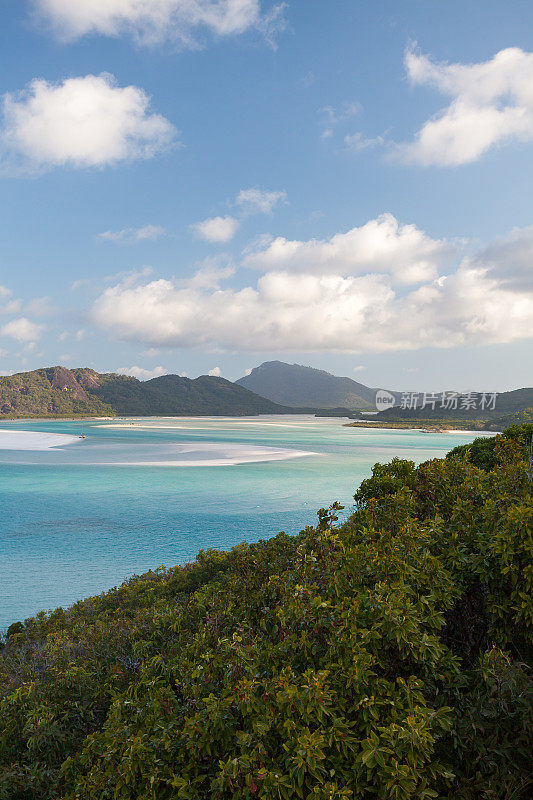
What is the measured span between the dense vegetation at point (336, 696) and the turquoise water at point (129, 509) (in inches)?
561

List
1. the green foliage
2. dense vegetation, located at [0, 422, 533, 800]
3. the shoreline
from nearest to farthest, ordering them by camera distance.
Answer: dense vegetation, located at [0, 422, 533, 800]
the green foliage
the shoreline

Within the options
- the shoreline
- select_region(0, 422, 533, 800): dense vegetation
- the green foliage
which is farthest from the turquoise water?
the shoreline

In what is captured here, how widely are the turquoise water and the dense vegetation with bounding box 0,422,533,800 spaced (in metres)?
14.2

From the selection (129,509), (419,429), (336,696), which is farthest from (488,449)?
(419,429)

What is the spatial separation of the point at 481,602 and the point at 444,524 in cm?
132

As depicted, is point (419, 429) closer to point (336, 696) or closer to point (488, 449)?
point (488, 449)

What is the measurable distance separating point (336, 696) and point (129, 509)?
30.2 meters

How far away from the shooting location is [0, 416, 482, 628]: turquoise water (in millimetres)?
20266

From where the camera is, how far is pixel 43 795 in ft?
15.9

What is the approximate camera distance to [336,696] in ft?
11.9

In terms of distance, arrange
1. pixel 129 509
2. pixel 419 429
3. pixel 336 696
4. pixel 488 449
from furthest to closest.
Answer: pixel 419 429 < pixel 129 509 < pixel 488 449 < pixel 336 696

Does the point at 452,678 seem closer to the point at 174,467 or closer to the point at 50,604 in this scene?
the point at 50,604

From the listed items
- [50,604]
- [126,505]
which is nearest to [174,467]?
[126,505]

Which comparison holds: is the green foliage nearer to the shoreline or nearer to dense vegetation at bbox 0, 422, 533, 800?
dense vegetation at bbox 0, 422, 533, 800
